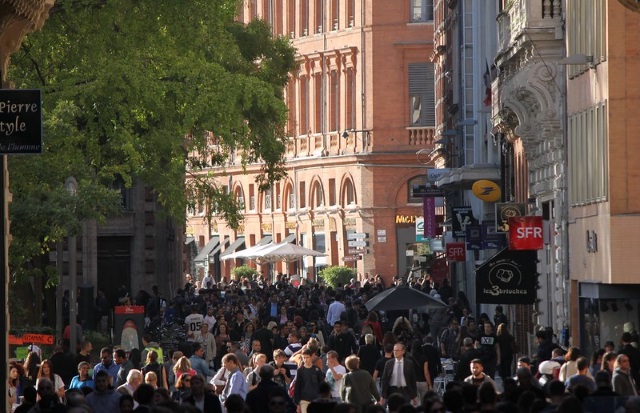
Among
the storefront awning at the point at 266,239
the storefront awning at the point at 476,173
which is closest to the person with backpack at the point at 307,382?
the storefront awning at the point at 476,173

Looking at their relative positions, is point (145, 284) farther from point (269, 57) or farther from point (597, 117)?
point (597, 117)

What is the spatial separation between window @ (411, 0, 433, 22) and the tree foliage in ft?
163

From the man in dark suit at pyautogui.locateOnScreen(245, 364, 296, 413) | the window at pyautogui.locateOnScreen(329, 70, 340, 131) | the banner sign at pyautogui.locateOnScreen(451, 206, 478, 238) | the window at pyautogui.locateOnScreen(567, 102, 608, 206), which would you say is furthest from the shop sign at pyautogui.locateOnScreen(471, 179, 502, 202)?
the window at pyautogui.locateOnScreen(329, 70, 340, 131)

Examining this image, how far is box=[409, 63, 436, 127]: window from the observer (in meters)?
88.5

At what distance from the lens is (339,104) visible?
92062 mm

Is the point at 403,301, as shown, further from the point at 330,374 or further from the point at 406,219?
the point at 406,219

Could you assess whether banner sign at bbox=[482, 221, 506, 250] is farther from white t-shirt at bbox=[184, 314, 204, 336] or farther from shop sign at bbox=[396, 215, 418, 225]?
shop sign at bbox=[396, 215, 418, 225]

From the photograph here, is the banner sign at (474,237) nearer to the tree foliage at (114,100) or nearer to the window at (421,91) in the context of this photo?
the tree foliage at (114,100)

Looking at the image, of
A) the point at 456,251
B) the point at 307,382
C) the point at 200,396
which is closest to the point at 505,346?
the point at 307,382

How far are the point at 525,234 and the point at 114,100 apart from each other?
26.4ft

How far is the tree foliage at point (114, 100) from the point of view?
104ft

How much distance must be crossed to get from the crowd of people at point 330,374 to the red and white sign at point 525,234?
172cm

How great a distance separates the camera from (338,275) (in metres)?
80.8

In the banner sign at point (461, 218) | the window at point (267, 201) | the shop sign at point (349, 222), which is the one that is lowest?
the banner sign at point (461, 218)
